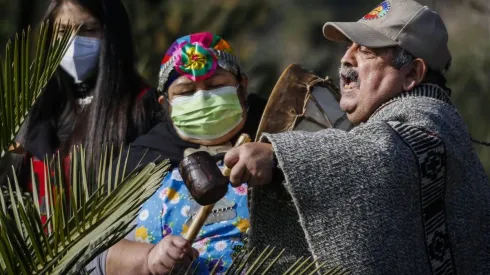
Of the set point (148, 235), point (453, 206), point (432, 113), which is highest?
point (432, 113)

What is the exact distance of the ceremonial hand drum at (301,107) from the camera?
13.4 feet

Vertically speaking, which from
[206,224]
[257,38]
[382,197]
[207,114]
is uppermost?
[382,197]

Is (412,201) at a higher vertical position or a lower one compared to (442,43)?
lower

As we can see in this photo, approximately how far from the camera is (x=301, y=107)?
163 inches

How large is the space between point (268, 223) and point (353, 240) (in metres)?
0.26

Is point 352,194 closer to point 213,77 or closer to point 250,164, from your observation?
point 250,164

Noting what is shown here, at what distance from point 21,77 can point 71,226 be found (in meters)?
0.43

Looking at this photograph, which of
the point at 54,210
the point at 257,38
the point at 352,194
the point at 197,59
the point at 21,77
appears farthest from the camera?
the point at 257,38

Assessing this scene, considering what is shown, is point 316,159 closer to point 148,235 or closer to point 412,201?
point 412,201

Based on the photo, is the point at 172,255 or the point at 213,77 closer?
the point at 172,255

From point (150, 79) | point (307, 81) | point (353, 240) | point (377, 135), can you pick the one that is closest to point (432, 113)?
point (377, 135)

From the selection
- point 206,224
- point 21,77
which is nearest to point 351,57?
point 206,224

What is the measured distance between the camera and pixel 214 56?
4281 millimetres

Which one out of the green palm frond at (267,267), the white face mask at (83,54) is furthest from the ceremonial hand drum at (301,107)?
the white face mask at (83,54)
